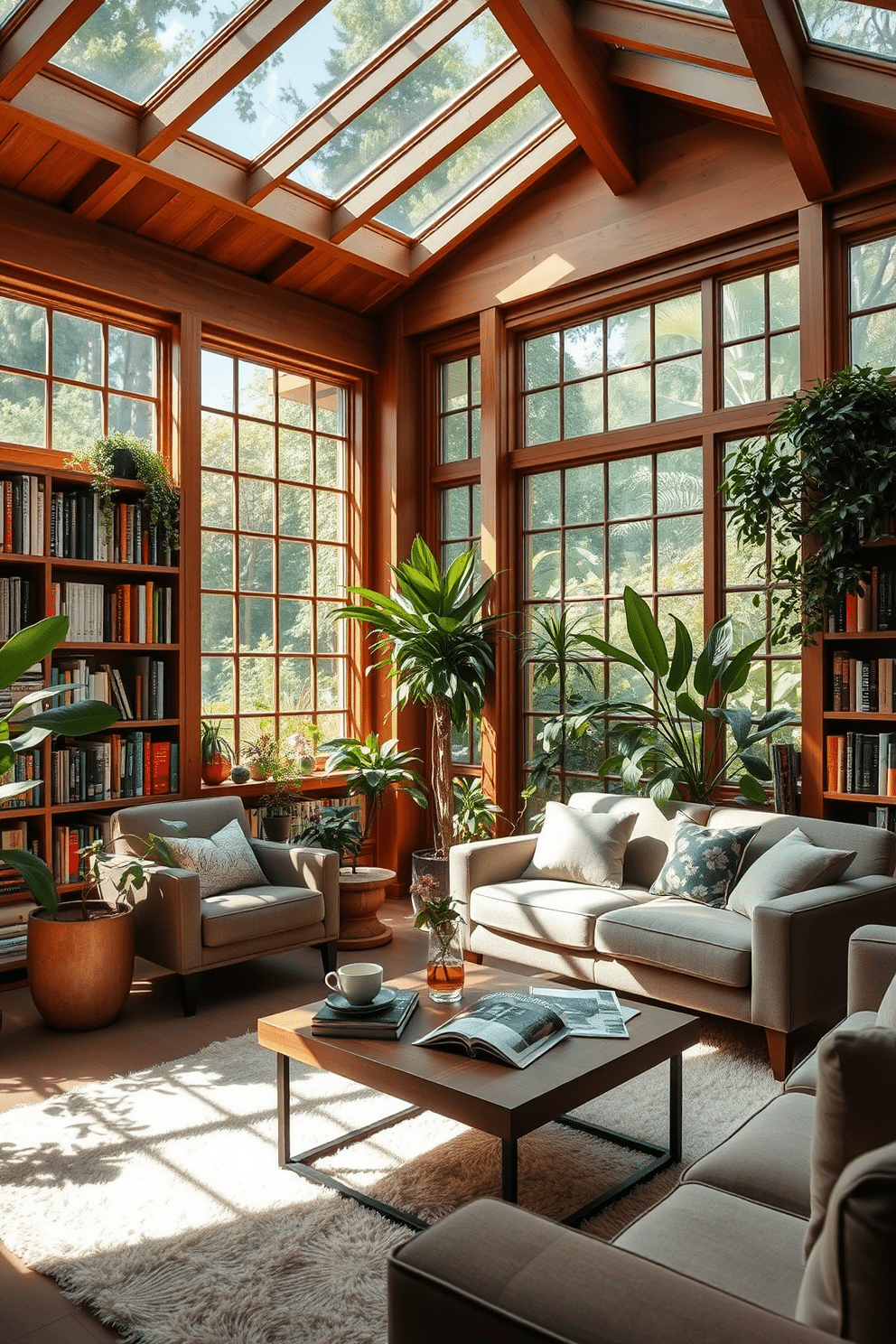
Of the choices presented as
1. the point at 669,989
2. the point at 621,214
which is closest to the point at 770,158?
the point at 621,214

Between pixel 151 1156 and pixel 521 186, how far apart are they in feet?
15.7

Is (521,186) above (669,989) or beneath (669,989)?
above

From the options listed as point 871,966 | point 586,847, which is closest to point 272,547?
point 586,847

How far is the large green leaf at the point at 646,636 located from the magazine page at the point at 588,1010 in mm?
1833

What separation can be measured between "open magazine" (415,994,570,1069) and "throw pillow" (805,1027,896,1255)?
1350 millimetres

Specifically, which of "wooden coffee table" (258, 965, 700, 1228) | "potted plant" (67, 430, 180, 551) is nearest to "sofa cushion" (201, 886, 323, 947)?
"wooden coffee table" (258, 965, 700, 1228)

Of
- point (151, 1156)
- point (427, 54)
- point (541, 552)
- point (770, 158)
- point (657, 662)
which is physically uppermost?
point (427, 54)

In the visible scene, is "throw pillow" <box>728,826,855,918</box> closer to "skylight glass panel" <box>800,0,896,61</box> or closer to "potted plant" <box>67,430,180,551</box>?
"skylight glass panel" <box>800,0,896,61</box>

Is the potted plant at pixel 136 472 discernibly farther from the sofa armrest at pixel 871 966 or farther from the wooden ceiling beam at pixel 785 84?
the sofa armrest at pixel 871 966

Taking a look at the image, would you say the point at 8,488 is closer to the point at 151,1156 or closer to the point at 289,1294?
the point at 151,1156

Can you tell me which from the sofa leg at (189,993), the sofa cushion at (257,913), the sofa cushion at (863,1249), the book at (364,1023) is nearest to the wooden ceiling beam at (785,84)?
the book at (364,1023)

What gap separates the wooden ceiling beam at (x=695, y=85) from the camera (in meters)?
4.32

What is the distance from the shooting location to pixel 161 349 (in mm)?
5297

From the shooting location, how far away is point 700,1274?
4.90ft
